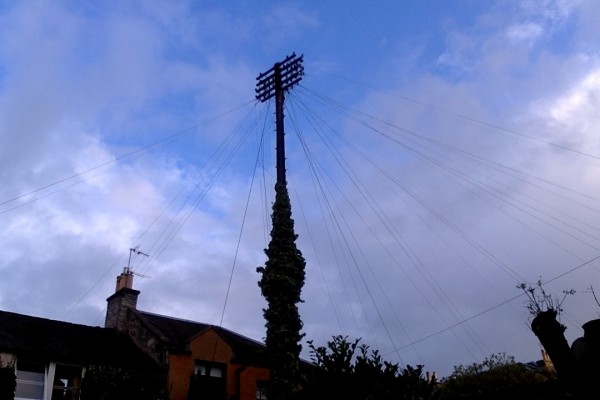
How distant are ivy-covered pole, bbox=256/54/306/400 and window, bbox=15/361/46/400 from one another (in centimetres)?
1031

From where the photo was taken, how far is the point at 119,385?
23031 millimetres

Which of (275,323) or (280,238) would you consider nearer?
(275,323)

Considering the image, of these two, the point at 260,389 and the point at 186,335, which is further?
the point at 186,335

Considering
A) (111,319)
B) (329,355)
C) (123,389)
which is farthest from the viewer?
(111,319)

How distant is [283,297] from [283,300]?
0.12 m

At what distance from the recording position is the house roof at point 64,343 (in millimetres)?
22547

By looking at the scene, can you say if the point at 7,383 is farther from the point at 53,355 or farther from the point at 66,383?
the point at 66,383

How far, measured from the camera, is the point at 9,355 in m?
21.7

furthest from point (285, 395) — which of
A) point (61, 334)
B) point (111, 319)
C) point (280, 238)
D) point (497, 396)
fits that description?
point (111, 319)

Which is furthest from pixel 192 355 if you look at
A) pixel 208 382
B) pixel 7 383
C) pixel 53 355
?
pixel 7 383

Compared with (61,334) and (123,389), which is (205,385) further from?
(61,334)

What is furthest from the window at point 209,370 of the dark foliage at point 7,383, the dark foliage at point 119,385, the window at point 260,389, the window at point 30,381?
the dark foliage at point 7,383

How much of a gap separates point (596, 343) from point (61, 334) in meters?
23.6

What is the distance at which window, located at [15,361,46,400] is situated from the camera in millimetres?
21781
